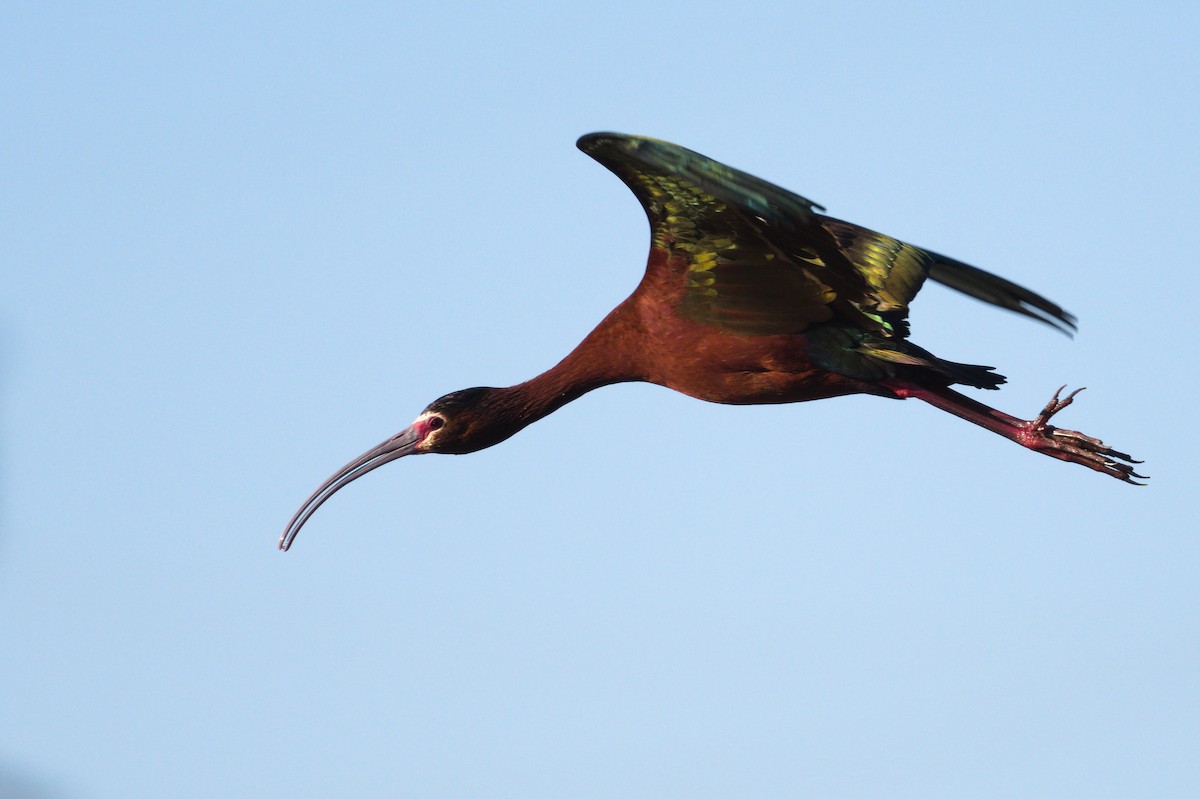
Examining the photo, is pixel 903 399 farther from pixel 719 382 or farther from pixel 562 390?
pixel 562 390

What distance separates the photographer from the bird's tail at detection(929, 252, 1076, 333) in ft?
34.7

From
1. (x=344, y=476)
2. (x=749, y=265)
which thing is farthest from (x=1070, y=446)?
(x=344, y=476)

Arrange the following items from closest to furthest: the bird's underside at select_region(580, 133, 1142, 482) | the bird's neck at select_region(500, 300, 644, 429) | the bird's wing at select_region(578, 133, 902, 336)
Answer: the bird's wing at select_region(578, 133, 902, 336) → the bird's underside at select_region(580, 133, 1142, 482) → the bird's neck at select_region(500, 300, 644, 429)

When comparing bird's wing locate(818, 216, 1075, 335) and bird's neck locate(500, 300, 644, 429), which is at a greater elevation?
bird's wing locate(818, 216, 1075, 335)

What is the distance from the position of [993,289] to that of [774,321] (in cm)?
152

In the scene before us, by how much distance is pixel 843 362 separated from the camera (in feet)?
34.4

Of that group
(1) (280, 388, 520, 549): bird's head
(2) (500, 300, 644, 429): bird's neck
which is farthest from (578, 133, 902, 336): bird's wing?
(1) (280, 388, 520, 549): bird's head

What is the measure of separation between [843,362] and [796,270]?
30.0 inches

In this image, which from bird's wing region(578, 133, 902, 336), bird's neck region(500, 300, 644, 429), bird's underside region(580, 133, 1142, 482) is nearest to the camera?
bird's wing region(578, 133, 902, 336)

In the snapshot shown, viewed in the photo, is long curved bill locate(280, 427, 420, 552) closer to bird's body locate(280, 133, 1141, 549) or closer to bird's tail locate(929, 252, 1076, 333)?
bird's body locate(280, 133, 1141, 549)

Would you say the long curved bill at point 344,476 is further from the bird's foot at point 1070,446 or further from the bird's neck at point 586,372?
the bird's foot at point 1070,446

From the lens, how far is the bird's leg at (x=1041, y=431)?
10.5m

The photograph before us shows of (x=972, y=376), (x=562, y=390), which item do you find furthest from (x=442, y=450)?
(x=972, y=376)

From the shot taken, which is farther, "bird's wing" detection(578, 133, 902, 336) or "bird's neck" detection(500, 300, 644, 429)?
"bird's neck" detection(500, 300, 644, 429)
